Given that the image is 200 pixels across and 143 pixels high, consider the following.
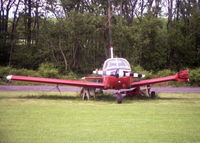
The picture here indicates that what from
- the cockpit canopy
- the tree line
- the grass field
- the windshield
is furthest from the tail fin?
the tree line

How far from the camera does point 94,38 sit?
1325 inches

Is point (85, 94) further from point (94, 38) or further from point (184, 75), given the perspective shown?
point (94, 38)

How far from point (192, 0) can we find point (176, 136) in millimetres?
32529

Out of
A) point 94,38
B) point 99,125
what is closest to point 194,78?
point 94,38

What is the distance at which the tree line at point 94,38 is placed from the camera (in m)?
32.7

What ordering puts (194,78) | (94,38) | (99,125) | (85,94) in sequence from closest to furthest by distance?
(99,125), (85,94), (194,78), (94,38)

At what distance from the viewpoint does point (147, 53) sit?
3366 cm

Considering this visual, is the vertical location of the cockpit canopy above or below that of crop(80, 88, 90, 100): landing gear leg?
above

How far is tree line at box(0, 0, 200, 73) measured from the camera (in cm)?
3266

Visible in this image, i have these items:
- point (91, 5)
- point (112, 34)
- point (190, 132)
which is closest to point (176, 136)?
point (190, 132)

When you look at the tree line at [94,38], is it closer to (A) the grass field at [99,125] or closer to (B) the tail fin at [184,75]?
(B) the tail fin at [184,75]

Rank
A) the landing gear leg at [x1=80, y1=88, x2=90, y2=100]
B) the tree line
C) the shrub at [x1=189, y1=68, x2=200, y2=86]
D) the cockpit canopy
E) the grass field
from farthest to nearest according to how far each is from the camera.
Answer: the tree line → the shrub at [x1=189, y1=68, x2=200, y2=86] → the landing gear leg at [x1=80, y1=88, x2=90, y2=100] → the cockpit canopy → the grass field

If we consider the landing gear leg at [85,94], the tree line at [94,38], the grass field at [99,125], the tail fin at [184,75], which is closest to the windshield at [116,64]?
the landing gear leg at [85,94]

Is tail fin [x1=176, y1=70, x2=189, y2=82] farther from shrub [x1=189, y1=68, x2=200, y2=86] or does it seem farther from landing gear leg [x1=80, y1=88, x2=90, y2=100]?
shrub [x1=189, y1=68, x2=200, y2=86]
